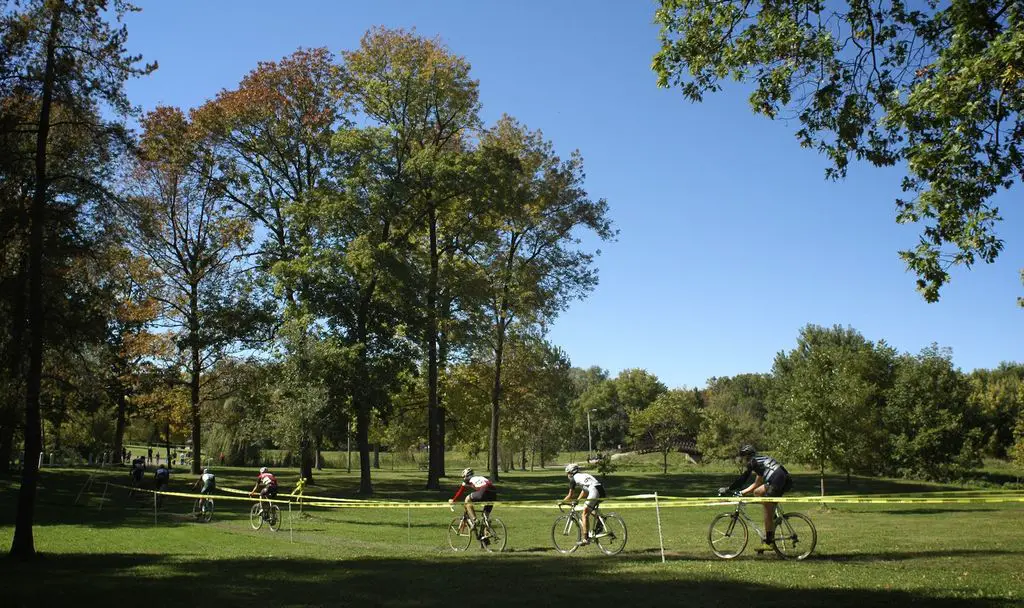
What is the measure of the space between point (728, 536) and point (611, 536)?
2491 millimetres

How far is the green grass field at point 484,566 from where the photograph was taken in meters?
10.0

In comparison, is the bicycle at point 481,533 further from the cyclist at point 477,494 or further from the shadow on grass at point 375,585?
the shadow on grass at point 375,585

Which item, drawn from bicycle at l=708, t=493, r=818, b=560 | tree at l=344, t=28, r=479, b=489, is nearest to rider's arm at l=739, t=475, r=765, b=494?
bicycle at l=708, t=493, r=818, b=560

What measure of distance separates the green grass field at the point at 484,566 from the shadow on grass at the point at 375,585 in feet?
0.12

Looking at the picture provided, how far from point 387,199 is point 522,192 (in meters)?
9.59

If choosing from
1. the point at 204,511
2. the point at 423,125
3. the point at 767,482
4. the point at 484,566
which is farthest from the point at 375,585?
the point at 423,125

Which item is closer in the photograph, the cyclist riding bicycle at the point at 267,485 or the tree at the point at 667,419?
the cyclist riding bicycle at the point at 267,485

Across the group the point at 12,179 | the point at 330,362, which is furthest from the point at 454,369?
the point at 12,179

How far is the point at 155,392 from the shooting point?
44312mm

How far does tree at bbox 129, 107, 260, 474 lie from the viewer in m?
38.1

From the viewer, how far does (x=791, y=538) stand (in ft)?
43.9

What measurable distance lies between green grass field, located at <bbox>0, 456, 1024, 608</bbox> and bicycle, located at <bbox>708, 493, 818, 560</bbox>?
294mm

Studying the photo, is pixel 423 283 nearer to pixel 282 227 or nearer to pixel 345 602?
pixel 282 227

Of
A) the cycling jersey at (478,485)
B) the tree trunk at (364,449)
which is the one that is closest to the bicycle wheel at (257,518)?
the cycling jersey at (478,485)
